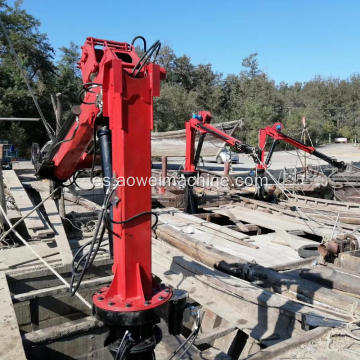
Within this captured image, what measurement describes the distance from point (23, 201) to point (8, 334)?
4049 mm

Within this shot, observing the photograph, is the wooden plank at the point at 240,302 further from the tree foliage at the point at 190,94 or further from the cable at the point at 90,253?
the tree foliage at the point at 190,94

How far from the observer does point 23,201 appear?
6852mm

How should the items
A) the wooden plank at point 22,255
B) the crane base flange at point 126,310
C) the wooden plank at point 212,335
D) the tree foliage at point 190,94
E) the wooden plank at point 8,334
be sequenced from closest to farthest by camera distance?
the crane base flange at point 126,310 < the wooden plank at point 8,334 < the wooden plank at point 212,335 < the wooden plank at point 22,255 < the tree foliage at point 190,94

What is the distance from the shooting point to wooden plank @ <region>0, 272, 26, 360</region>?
2.84 meters

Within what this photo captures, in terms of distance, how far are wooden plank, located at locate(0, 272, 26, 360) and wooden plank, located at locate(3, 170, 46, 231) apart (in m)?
1.92

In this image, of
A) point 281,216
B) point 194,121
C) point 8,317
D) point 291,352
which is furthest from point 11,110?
point 291,352

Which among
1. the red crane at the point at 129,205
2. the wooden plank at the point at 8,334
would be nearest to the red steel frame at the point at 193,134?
the wooden plank at the point at 8,334

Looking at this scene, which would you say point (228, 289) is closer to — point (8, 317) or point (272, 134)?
point (8, 317)

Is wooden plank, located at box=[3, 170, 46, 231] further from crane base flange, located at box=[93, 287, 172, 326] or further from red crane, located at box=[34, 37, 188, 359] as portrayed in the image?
crane base flange, located at box=[93, 287, 172, 326]

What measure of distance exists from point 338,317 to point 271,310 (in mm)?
616

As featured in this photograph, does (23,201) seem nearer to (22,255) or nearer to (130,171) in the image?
(22,255)

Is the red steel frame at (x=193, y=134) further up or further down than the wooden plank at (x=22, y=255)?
further up

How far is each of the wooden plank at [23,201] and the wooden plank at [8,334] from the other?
6.29 feet

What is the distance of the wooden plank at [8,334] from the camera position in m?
2.84
